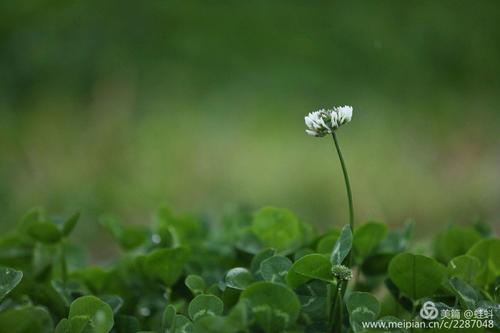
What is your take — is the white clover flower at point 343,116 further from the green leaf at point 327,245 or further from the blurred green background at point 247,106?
the blurred green background at point 247,106

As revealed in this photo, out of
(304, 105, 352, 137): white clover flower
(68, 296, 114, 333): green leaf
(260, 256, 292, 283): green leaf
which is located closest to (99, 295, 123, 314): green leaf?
(68, 296, 114, 333): green leaf

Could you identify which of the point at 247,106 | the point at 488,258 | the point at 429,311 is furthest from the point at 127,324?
the point at 247,106

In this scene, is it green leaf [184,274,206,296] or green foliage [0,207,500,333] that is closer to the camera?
green foliage [0,207,500,333]

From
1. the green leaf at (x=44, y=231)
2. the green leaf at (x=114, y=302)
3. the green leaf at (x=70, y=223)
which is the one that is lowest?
the green leaf at (x=114, y=302)

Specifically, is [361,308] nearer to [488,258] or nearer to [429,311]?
[429,311]

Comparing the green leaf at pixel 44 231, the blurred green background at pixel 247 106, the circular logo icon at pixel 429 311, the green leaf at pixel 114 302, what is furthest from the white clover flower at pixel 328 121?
the blurred green background at pixel 247 106

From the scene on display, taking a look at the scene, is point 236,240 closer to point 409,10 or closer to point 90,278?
point 90,278

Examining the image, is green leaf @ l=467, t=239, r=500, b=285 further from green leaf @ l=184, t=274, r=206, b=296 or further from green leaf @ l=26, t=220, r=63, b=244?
green leaf @ l=26, t=220, r=63, b=244
